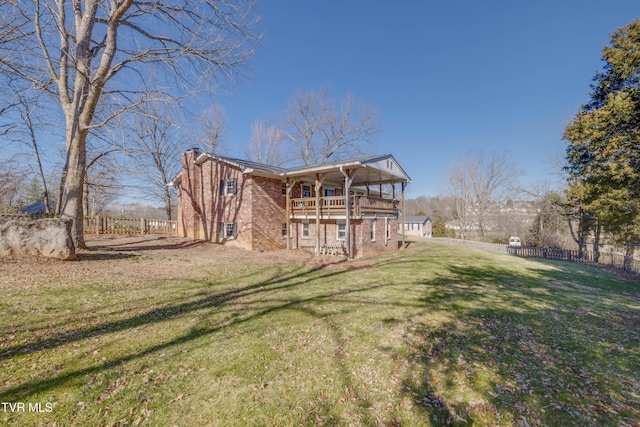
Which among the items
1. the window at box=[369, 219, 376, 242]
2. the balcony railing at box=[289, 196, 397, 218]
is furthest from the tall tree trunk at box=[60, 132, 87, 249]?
the window at box=[369, 219, 376, 242]

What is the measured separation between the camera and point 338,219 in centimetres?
1675

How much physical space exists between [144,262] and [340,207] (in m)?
10.4

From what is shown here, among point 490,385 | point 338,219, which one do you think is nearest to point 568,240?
point 338,219

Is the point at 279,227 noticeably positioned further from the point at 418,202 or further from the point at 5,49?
the point at 418,202

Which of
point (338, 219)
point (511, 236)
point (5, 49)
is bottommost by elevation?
point (511, 236)

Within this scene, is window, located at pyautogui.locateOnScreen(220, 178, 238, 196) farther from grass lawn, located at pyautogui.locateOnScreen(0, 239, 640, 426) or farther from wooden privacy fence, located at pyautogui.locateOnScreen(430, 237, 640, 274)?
wooden privacy fence, located at pyautogui.locateOnScreen(430, 237, 640, 274)

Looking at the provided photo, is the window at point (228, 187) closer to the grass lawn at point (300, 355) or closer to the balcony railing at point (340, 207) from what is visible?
the balcony railing at point (340, 207)

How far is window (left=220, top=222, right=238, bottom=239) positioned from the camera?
682 inches

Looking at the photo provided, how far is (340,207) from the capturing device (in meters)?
16.3

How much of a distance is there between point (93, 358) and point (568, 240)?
113 feet

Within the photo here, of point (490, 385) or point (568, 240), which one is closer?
point (490, 385)

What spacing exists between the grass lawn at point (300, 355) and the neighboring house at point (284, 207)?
7.80 metres

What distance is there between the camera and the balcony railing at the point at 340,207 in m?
16.1
